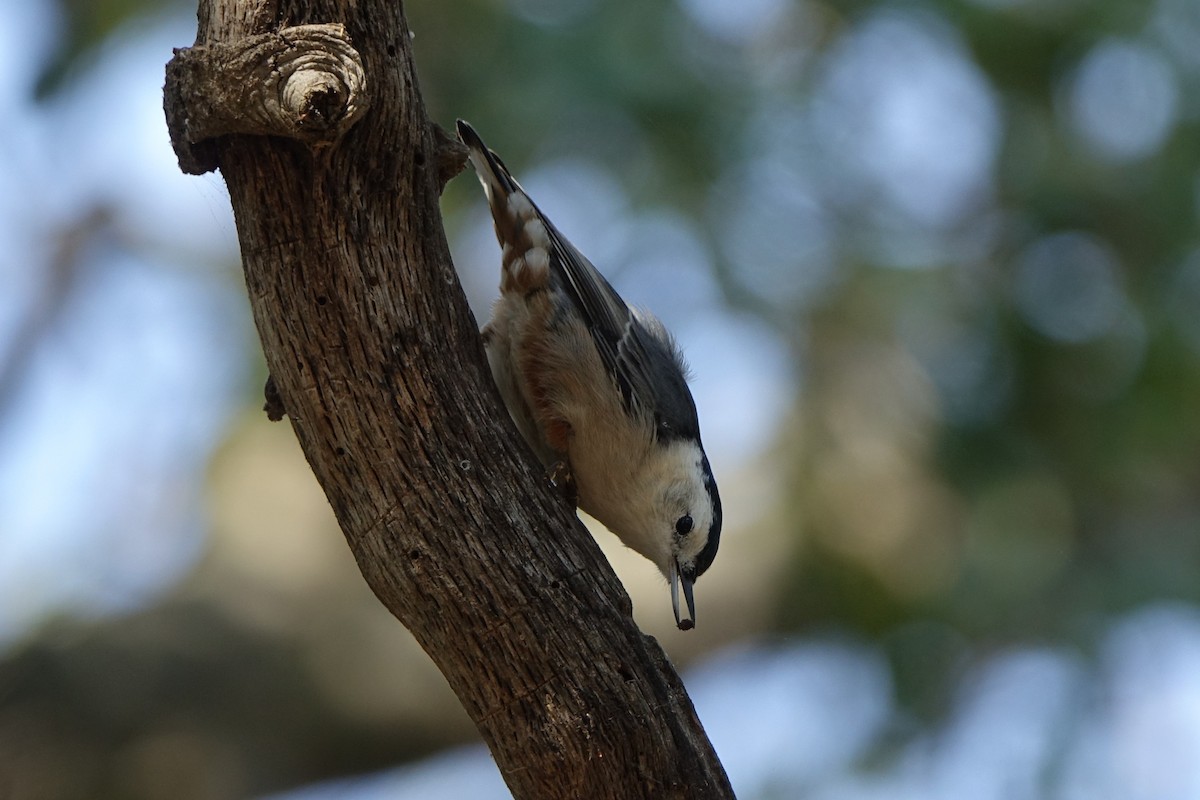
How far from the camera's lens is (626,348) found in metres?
3.04

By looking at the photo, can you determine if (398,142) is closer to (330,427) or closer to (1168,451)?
(330,427)

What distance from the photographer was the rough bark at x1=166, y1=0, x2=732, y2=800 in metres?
1.85

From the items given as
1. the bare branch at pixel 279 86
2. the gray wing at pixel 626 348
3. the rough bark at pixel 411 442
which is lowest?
the rough bark at pixel 411 442

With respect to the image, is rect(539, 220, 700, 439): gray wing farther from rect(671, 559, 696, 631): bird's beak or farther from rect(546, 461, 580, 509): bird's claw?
rect(671, 559, 696, 631): bird's beak

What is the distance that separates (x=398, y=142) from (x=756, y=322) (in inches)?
121

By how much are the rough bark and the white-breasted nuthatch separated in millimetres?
893

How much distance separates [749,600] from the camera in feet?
15.6

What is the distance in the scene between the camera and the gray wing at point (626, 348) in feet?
9.58

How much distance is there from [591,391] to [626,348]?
19 centimetres

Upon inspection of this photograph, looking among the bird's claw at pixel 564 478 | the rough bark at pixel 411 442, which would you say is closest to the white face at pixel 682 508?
the bird's claw at pixel 564 478

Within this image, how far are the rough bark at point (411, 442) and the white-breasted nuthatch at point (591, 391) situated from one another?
893mm

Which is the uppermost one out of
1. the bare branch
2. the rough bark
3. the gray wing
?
the gray wing

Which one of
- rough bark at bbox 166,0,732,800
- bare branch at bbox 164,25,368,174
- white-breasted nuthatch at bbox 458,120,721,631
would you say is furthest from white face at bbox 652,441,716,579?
bare branch at bbox 164,25,368,174

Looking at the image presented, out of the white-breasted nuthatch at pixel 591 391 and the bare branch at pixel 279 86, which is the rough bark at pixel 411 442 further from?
the white-breasted nuthatch at pixel 591 391
